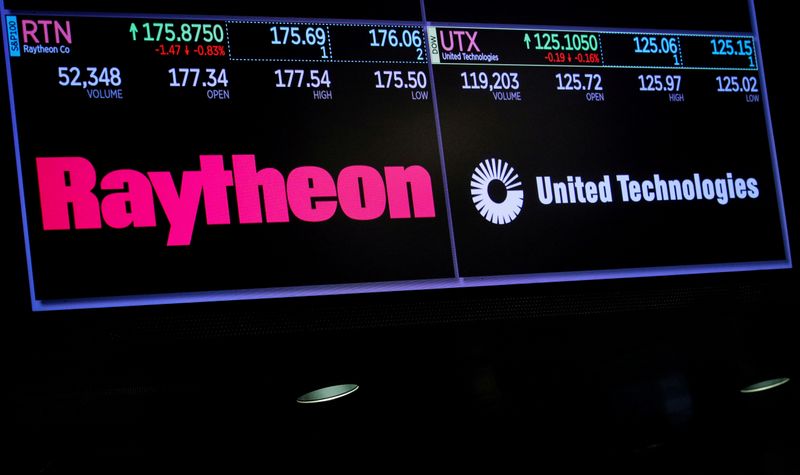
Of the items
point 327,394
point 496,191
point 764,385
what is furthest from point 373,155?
point 764,385

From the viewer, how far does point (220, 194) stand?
3123mm

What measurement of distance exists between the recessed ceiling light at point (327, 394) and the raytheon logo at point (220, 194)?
0.53m

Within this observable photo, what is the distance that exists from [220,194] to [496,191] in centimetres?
80

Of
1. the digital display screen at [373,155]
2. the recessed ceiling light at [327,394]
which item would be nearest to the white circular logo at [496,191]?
the digital display screen at [373,155]

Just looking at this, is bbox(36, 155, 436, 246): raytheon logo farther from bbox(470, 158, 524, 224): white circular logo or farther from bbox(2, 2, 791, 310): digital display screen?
bbox(470, 158, 524, 224): white circular logo

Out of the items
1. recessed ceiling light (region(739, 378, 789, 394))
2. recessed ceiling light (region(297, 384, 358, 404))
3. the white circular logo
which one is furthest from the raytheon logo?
recessed ceiling light (region(739, 378, 789, 394))

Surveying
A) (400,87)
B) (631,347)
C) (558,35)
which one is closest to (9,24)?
(400,87)

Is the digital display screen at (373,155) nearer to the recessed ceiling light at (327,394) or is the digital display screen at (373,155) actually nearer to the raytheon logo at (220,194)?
the raytheon logo at (220,194)

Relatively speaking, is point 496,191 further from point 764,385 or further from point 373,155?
point 764,385

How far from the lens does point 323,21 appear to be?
131 inches

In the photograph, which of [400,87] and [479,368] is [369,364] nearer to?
[479,368]

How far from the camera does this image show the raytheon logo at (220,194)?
302 centimetres

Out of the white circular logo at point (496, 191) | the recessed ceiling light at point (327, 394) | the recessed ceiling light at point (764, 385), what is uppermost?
the white circular logo at point (496, 191)

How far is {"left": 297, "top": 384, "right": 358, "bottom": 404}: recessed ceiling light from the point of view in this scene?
338 centimetres
